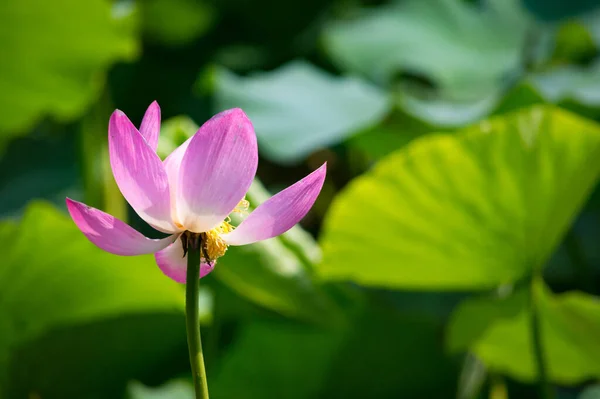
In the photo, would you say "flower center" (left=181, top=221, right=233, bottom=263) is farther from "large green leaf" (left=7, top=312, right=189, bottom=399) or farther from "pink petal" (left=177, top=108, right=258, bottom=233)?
"large green leaf" (left=7, top=312, right=189, bottom=399)

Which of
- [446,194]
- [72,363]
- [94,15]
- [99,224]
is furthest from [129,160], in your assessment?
[94,15]

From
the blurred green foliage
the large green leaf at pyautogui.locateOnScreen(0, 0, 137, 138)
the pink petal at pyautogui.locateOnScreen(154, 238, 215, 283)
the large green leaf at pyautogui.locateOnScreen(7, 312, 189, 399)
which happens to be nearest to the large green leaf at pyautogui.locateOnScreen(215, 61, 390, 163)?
the blurred green foliage

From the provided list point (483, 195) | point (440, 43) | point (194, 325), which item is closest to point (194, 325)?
point (194, 325)

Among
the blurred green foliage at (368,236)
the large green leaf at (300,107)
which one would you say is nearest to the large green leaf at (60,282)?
the blurred green foliage at (368,236)

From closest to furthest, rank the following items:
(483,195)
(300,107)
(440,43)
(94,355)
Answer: (483,195)
(94,355)
(300,107)
(440,43)

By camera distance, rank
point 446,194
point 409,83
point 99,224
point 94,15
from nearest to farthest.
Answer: point 99,224
point 446,194
point 94,15
point 409,83

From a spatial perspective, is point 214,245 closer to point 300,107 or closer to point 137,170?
point 137,170

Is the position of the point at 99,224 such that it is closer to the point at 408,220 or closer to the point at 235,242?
the point at 235,242
